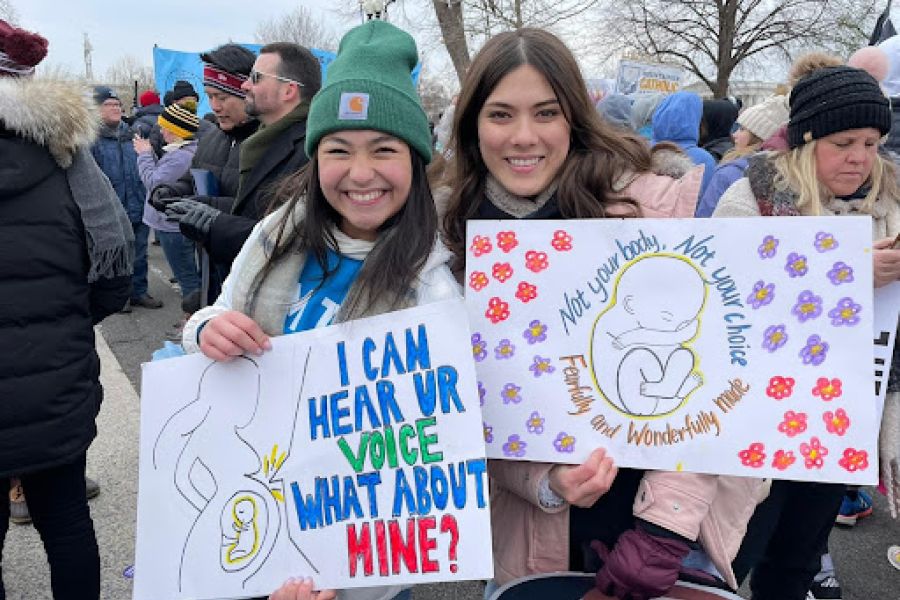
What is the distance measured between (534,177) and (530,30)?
0.34 metres

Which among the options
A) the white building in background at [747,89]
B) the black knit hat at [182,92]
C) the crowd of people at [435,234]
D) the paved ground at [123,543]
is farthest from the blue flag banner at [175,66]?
the white building in background at [747,89]

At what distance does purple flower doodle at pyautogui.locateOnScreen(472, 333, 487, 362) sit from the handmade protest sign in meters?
0.13

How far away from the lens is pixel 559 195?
1534mm

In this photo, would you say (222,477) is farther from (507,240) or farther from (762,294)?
(762,294)

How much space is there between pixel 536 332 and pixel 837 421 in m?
0.60

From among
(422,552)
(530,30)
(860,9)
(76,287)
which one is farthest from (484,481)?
(860,9)

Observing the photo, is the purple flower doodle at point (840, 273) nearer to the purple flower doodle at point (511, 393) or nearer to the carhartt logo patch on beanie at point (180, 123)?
the purple flower doodle at point (511, 393)

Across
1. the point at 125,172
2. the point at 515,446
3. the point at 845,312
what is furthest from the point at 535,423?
the point at 125,172

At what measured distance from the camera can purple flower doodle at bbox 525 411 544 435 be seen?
55.9 inches

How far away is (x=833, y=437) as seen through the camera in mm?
1315

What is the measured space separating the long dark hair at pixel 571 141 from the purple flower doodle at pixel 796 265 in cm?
32

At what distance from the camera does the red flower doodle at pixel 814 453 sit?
1.32m

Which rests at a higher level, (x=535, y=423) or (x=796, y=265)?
(x=796, y=265)

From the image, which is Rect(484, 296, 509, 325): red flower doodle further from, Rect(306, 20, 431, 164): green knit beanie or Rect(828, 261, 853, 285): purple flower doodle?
Rect(828, 261, 853, 285): purple flower doodle
